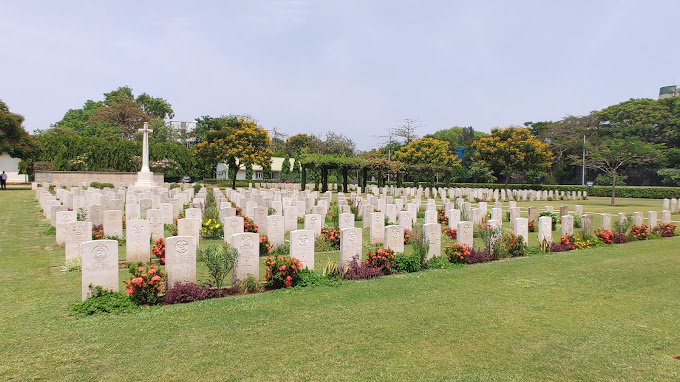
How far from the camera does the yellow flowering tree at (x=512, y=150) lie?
42.7m

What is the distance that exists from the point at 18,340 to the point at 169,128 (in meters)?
68.9

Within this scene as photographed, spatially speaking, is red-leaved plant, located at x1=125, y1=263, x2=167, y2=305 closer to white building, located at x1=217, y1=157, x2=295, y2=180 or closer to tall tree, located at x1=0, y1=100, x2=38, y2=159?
tall tree, located at x1=0, y1=100, x2=38, y2=159

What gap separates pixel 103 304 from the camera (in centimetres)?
606

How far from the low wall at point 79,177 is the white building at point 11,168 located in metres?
11.9

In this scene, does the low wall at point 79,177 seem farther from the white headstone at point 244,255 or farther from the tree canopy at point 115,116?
the white headstone at point 244,255

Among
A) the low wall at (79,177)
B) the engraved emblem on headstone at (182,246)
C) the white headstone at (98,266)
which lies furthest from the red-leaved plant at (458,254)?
the low wall at (79,177)

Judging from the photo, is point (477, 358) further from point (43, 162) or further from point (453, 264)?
point (43, 162)

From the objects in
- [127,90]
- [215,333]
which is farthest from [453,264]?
[127,90]

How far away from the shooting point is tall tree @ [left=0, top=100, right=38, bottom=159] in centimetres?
3265

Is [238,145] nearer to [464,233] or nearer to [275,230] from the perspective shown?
[275,230]

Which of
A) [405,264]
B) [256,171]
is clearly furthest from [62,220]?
[256,171]

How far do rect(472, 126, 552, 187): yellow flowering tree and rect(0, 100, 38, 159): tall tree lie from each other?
3967 cm

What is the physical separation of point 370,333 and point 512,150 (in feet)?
135

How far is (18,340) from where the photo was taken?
4906 millimetres
